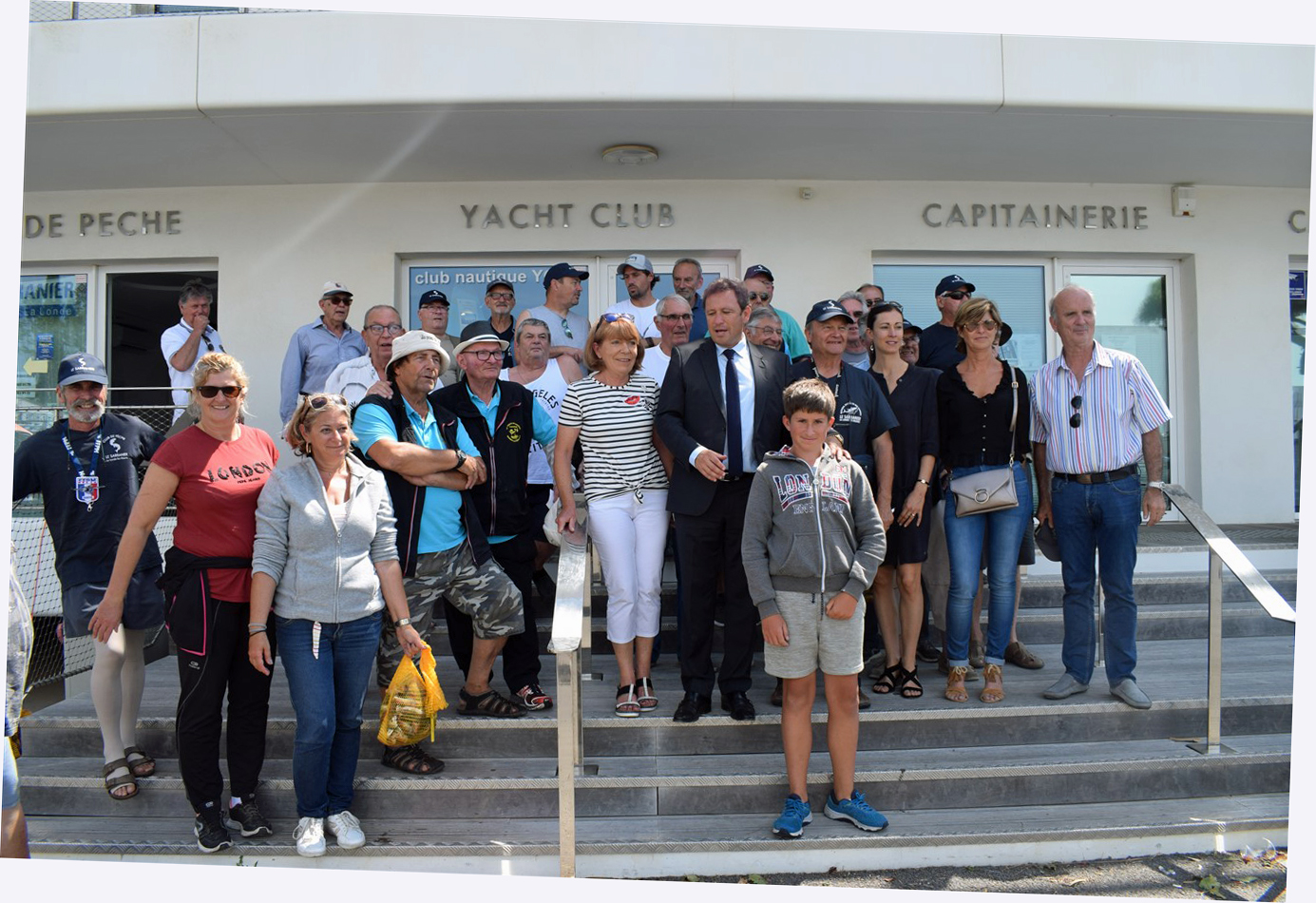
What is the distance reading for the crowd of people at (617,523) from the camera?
3801 millimetres

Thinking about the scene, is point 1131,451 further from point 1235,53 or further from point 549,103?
point 549,103

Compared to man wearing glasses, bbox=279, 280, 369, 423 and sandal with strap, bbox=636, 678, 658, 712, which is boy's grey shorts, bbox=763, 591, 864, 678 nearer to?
sandal with strap, bbox=636, 678, 658, 712

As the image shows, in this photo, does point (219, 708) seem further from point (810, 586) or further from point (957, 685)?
point (957, 685)

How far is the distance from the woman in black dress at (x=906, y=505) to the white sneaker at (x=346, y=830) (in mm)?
2600

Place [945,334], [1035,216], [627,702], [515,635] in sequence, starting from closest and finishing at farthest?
[627,702] < [515,635] < [945,334] < [1035,216]

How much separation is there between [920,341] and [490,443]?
3.16m

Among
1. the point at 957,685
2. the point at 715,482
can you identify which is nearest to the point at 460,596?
the point at 715,482

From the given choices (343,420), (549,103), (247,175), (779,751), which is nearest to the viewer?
(343,420)

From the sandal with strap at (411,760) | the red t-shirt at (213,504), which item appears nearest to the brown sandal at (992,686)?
the sandal with strap at (411,760)

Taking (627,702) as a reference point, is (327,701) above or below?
above

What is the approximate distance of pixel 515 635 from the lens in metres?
4.61

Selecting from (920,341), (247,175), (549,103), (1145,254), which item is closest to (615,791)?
(920,341)

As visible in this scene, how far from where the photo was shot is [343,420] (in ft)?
12.6

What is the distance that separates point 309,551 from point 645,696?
68.8 inches
